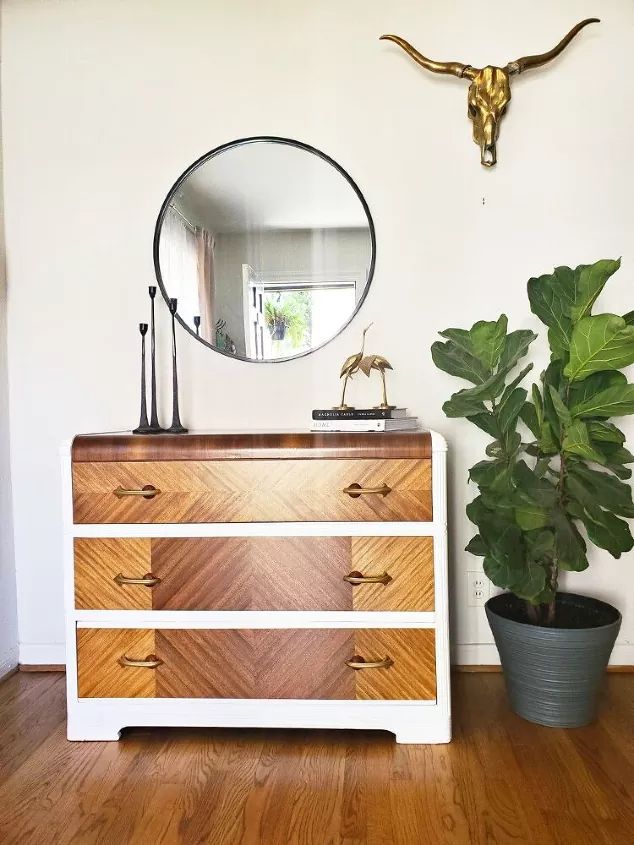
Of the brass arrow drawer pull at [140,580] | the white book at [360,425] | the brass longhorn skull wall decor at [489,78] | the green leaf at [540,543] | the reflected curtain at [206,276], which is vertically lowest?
the brass arrow drawer pull at [140,580]

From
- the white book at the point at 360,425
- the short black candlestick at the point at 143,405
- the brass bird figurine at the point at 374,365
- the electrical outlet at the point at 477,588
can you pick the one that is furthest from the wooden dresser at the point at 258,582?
the electrical outlet at the point at 477,588

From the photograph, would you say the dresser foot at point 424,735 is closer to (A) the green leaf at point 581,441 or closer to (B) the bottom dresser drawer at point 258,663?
(B) the bottom dresser drawer at point 258,663

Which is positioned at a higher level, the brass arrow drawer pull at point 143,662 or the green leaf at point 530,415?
the green leaf at point 530,415

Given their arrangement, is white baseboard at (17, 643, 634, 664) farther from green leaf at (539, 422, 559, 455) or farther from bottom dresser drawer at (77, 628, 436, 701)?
green leaf at (539, 422, 559, 455)

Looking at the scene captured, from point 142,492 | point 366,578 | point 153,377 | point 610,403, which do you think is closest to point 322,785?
point 366,578

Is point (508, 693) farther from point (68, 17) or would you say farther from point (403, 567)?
point (68, 17)

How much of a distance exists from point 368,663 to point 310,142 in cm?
166

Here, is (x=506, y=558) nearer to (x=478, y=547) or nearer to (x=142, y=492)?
(x=478, y=547)

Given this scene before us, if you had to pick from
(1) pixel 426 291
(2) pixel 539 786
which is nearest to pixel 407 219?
(1) pixel 426 291

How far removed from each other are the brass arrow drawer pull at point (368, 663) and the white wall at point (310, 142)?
0.59m

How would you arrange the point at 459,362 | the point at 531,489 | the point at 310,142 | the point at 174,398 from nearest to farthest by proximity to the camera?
the point at 531,489
the point at 459,362
the point at 174,398
the point at 310,142

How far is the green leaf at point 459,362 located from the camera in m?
1.94

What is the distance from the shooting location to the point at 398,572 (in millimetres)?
1839

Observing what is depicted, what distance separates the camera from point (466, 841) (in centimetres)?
141
